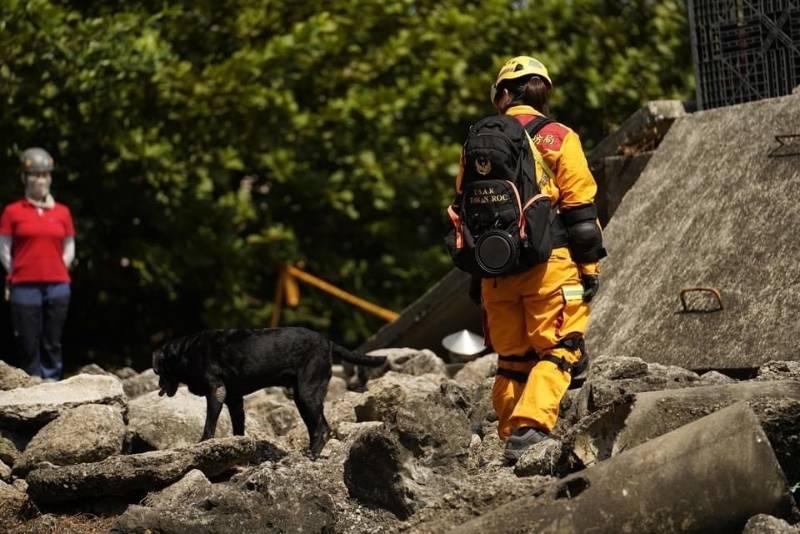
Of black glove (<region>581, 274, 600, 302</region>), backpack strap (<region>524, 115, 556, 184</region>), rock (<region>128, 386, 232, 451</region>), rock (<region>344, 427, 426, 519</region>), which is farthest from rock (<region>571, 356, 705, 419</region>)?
rock (<region>128, 386, 232, 451</region>)

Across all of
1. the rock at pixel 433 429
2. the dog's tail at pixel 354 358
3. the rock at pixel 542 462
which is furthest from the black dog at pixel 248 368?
the rock at pixel 542 462

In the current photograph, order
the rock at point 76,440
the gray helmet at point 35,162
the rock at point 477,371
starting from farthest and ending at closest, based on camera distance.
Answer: the gray helmet at point 35,162 → the rock at point 477,371 → the rock at point 76,440

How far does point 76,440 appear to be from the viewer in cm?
884

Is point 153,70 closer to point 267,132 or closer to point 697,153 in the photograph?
point 267,132

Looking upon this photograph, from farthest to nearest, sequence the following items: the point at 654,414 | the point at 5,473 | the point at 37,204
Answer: the point at 37,204 < the point at 5,473 < the point at 654,414

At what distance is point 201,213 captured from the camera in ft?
52.0

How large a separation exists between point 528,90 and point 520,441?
1804 millimetres

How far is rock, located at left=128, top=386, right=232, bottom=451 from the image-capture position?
30.4 feet

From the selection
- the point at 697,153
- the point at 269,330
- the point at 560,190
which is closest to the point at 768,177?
the point at 697,153

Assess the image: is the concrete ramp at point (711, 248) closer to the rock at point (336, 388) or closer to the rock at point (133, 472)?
the rock at point (336, 388)

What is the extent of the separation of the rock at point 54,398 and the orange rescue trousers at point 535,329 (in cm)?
Result: 248

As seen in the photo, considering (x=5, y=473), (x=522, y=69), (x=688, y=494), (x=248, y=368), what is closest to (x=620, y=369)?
(x=522, y=69)

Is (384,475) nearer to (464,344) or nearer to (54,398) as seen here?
(54,398)

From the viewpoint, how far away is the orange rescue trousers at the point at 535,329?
25.7ft
